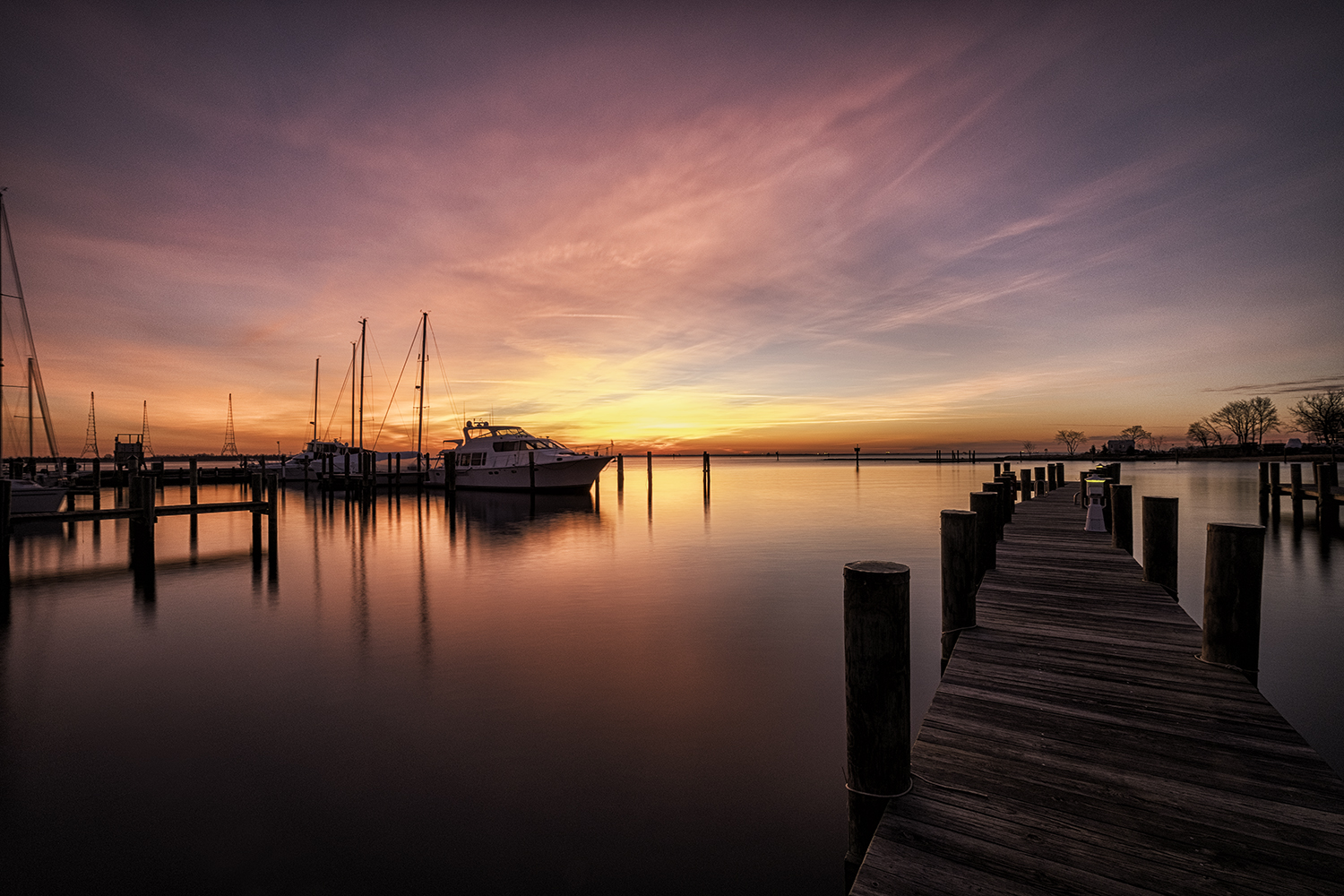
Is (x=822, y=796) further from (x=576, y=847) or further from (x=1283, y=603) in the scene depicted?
(x=1283, y=603)

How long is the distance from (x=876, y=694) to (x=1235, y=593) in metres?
3.78

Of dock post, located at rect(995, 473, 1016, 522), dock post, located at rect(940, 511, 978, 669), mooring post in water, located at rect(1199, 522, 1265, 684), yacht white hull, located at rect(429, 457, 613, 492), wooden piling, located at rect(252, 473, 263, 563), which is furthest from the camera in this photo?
yacht white hull, located at rect(429, 457, 613, 492)

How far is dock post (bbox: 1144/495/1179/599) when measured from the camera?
294 inches

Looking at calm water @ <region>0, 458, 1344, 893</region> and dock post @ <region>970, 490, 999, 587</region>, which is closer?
calm water @ <region>0, 458, 1344, 893</region>

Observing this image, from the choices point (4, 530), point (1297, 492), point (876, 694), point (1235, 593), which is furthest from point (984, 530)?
point (1297, 492)

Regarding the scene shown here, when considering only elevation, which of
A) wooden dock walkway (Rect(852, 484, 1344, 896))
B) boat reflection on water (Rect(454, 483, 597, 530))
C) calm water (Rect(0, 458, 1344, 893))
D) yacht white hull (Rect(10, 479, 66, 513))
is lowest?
boat reflection on water (Rect(454, 483, 597, 530))

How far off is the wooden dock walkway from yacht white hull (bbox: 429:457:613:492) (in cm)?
3355

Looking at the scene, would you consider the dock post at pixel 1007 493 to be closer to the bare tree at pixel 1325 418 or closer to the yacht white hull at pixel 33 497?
the yacht white hull at pixel 33 497

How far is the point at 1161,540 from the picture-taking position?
756 cm

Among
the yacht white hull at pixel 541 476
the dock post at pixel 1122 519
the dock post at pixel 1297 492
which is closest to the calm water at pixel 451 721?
the dock post at pixel 1122 519

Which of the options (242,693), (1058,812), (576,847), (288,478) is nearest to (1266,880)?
(1058,812)

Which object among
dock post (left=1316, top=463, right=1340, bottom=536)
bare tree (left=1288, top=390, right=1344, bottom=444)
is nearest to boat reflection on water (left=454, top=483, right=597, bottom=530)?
dock post (left=1316, top=463, right=1340, bottom=536)

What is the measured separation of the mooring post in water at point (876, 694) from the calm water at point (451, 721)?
1138 millimetres

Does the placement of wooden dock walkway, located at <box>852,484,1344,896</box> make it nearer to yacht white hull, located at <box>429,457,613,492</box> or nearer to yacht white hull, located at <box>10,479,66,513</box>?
yacht white hull, located at <box>10,479,66,513</box>
